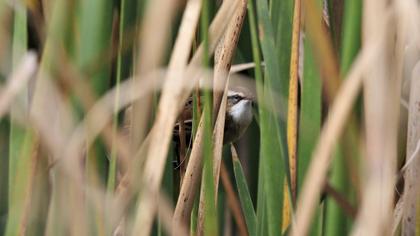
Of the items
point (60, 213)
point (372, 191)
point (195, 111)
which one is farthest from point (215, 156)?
point (372, 191)

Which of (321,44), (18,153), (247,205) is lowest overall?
(247,205)

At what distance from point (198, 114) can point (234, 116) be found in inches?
23.2

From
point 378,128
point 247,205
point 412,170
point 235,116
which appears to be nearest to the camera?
point 378,128

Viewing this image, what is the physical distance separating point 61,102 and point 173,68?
177 millimetres

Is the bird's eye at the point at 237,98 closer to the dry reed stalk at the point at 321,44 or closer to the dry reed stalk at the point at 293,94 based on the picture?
the dry reed stalk at the point at 293,94

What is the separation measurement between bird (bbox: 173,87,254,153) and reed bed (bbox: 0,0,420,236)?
318mm

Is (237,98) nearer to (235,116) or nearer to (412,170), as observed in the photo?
(235,116)

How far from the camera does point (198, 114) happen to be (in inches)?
38.3

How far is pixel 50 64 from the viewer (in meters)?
0.83

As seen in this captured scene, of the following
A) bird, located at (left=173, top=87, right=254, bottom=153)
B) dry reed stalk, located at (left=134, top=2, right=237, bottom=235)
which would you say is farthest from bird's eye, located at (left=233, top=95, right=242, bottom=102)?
dry reed stalk, located at (left=134, top=2, right=237, bottom=235)

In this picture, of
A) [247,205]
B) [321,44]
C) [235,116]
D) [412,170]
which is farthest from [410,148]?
[235,116]

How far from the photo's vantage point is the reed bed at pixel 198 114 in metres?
0.65

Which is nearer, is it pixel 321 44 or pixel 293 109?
pixel 321 44

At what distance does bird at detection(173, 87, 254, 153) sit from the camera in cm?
141
